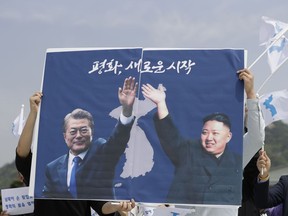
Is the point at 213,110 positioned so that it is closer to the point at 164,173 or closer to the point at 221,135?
the point at 221,135

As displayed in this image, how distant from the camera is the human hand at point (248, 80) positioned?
154 inches

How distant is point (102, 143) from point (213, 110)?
83 centimetres

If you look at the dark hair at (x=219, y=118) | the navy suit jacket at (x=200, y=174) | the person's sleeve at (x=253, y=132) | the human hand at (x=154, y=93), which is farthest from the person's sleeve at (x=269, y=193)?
the human hand at (x=154, y=93)

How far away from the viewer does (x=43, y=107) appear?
170 inches

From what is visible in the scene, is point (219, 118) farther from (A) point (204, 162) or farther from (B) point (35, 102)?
(B) point (35, 102)

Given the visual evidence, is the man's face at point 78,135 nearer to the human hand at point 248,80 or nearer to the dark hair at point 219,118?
the dark hair at point 219,118

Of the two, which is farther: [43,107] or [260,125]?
[43,107]

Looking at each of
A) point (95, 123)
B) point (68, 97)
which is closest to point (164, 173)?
point (95, 123)

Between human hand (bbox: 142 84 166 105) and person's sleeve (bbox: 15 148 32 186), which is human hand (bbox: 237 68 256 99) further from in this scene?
person's sleeve (bbox: 15 148 32 186)

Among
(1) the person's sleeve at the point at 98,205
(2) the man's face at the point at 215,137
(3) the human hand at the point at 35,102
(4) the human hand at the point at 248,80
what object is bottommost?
(1) the person's sleeve at the point at 98,205

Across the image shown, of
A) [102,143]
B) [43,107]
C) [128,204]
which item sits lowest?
[128,204]

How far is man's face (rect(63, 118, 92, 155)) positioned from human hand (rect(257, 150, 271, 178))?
125 cm

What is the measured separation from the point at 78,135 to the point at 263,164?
137 cm

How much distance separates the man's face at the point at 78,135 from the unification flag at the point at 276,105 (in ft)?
7.42
